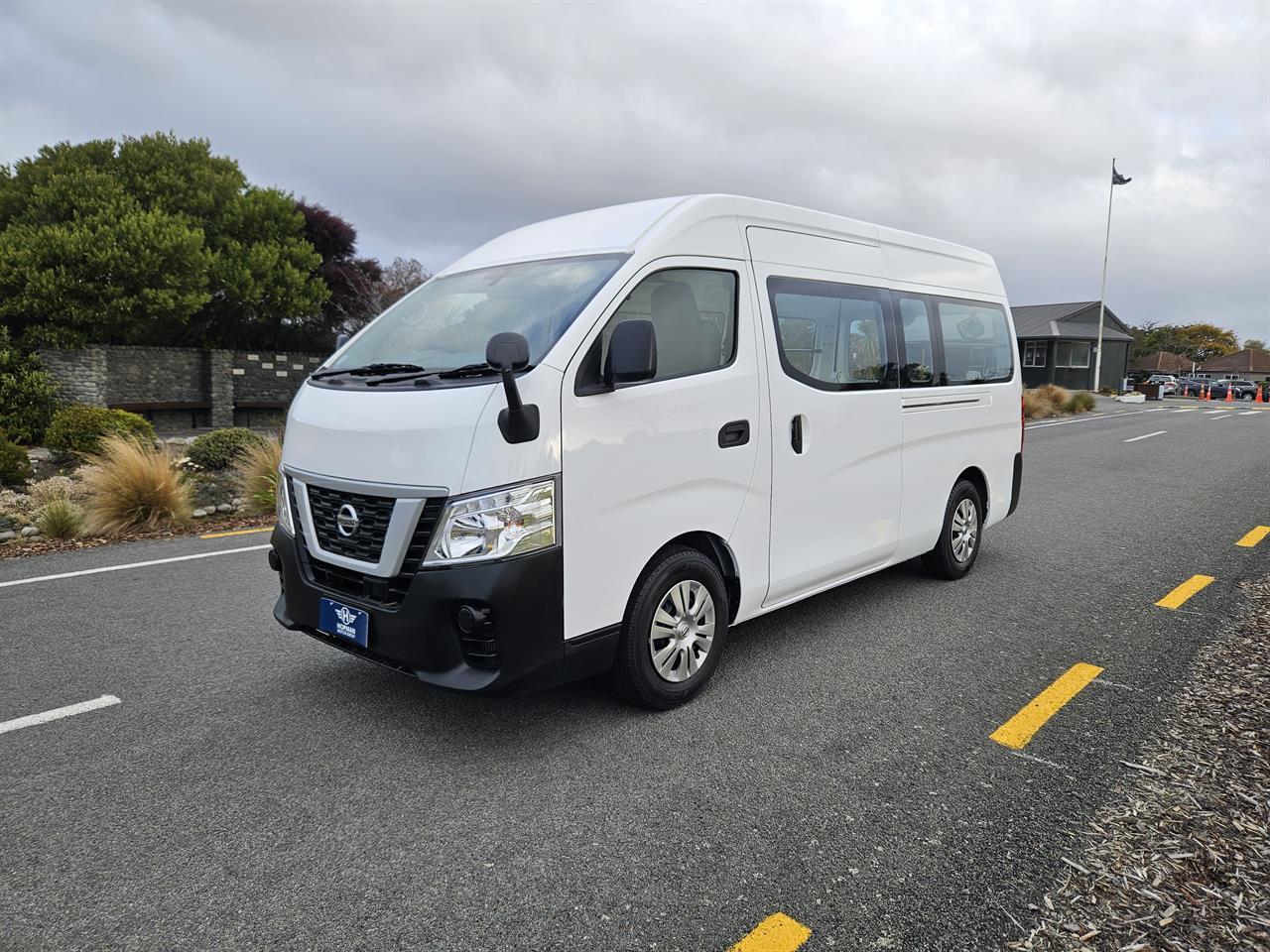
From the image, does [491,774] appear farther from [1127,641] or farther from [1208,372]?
[1208,372]

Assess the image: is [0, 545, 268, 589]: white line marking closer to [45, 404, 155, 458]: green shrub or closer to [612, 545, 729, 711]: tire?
[612, 545, 729, 711]: tire

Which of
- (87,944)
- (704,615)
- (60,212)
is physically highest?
(60,212)

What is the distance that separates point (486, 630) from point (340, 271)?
28.0m

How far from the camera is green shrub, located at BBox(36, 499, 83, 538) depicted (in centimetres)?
747

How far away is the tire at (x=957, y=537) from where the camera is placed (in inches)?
222

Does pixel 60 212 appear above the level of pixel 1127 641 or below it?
above

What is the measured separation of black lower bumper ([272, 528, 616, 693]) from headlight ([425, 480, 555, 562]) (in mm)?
51

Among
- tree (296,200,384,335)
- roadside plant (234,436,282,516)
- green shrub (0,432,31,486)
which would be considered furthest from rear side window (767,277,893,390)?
tree (296,200,384,335)

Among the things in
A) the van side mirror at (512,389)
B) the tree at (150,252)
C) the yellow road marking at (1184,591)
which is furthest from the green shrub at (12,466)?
the yellow road marking at (1184,591)

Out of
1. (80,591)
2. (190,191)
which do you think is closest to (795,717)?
(80,591)

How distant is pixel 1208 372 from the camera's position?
292 ft

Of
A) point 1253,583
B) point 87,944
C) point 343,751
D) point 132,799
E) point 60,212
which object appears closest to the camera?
point 87,944

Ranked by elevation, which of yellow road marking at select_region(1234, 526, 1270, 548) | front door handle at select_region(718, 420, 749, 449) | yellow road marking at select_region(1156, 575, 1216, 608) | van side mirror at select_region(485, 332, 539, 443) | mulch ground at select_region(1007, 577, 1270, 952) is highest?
van side mirror at select_region(485, 332, 539, 443)

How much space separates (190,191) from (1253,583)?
2552 cm
